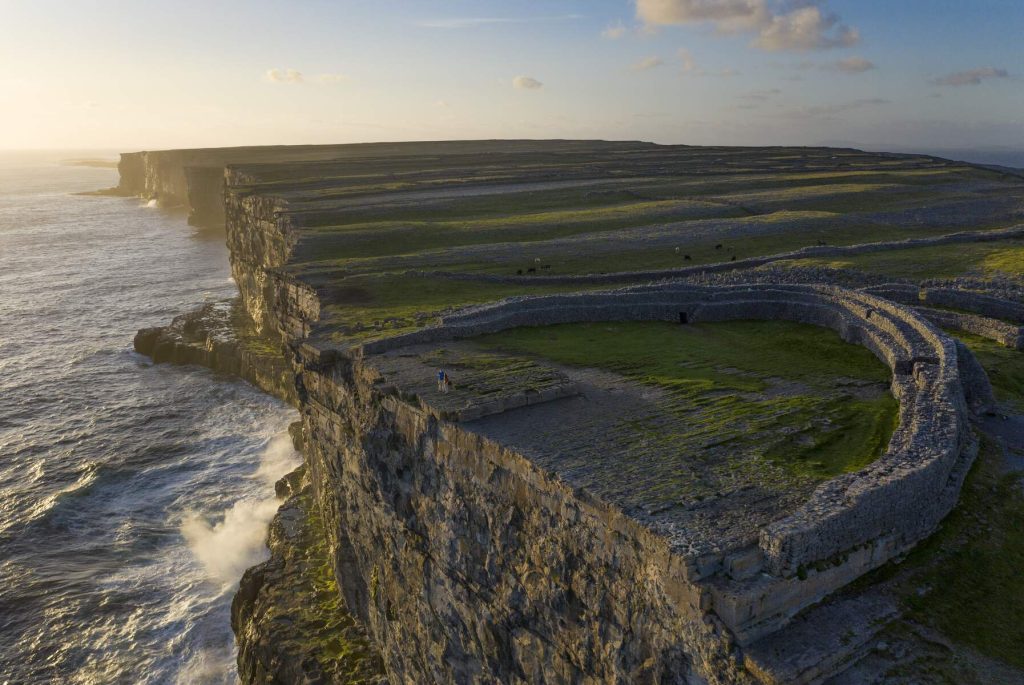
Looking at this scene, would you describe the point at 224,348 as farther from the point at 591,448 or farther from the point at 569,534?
the point at 569,534

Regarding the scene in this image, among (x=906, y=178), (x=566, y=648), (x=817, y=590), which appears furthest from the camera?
(x=906, y=178)

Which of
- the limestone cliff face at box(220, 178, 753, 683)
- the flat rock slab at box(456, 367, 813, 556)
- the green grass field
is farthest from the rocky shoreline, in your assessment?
the flat rock slab at box(456, 367, 813, 556)

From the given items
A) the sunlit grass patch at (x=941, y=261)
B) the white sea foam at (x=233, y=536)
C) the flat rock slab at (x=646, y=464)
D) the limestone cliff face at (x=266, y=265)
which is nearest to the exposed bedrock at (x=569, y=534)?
the flat rock slab at (x=646, y=464)

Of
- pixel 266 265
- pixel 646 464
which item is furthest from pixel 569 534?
pixel 266 265

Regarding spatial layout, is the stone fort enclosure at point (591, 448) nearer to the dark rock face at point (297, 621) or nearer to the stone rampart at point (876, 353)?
the stone rampart at point (876, 353)

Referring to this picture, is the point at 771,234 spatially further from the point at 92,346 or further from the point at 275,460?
the point at 92,346

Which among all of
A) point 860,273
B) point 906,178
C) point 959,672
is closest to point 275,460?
point 860,273
